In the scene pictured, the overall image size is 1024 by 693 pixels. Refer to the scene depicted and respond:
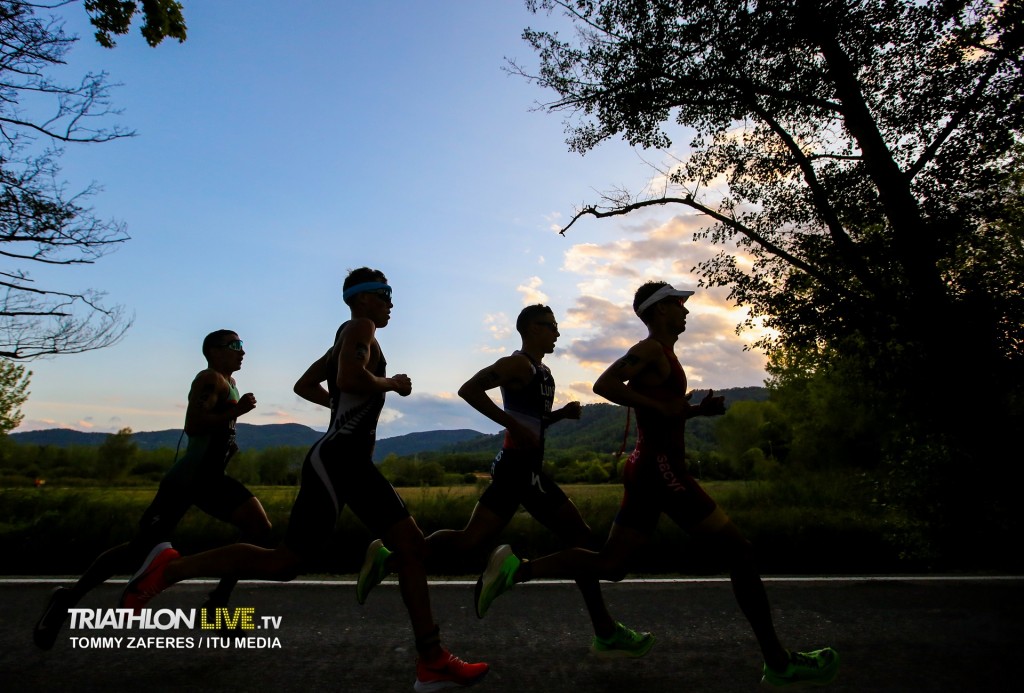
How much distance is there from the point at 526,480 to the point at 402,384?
47.2 inches

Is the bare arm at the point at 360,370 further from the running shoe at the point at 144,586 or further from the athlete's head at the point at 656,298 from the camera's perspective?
the athlete's head at the point at 656,298

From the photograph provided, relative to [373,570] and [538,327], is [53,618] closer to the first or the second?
[373,570]

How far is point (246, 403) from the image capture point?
464 centimetres

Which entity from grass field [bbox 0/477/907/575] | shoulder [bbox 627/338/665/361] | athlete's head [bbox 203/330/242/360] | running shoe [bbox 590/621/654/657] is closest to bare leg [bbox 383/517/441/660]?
running shoe [bbox 590/621/654/657]

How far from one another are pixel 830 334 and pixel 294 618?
27.6 ft

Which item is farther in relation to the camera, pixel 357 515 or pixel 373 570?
pixel 373 570

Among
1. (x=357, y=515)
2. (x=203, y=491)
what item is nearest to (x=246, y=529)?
(x=203, y=491)

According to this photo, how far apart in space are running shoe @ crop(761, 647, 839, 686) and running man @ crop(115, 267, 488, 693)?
5.32 ft

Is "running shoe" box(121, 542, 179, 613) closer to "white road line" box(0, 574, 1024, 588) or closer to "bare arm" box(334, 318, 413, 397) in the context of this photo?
"bare arm" box(334, 318, 413, 397)

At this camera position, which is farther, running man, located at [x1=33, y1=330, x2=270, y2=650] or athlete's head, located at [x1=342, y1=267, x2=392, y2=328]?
running man, located at [x1=33, y1=330, x2=270, y2=650]

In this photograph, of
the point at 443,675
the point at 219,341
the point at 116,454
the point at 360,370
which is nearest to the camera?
the point at 443,675

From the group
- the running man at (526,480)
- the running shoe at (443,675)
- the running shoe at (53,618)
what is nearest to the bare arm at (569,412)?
the running man at (526,480)

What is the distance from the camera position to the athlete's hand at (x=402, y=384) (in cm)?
379

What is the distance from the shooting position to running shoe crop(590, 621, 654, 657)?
13.8ft
